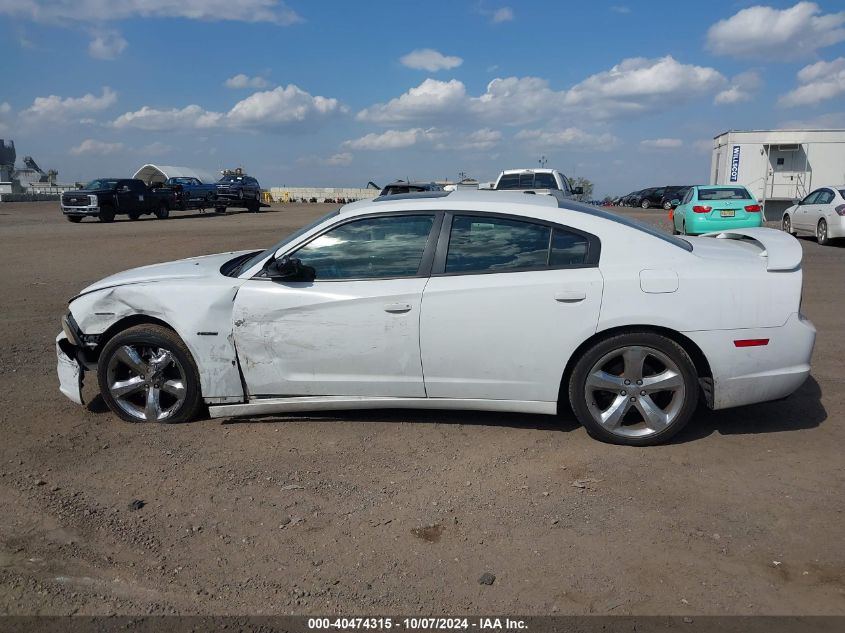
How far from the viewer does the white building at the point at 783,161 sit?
2662cm

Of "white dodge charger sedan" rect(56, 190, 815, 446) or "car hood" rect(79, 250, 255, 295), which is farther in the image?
"car hood" rect(79, 250, 255, 295)

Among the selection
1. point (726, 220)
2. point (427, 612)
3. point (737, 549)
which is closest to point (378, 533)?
point (427, 612)

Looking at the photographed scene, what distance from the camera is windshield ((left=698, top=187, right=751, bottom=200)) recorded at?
54.7ft

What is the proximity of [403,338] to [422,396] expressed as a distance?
415 millimetres

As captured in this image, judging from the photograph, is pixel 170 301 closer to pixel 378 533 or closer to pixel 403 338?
pixel 403 338

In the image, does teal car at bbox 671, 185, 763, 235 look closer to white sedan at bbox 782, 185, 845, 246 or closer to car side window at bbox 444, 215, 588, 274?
white sedan at bbox 782, 185, 845, 246

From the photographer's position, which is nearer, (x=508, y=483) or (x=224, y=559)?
(x=224, y=559)

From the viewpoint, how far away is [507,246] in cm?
439

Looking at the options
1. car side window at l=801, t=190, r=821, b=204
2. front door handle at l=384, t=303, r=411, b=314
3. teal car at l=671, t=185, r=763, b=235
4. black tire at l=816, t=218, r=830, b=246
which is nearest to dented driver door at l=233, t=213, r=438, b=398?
front door handle at l=384, t=303, r=411, b=314

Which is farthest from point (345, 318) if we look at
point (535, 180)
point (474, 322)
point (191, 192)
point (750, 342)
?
point (191, 192)

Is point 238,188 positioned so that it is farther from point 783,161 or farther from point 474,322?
point 474,322

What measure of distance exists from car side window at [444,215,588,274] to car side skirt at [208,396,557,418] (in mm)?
844

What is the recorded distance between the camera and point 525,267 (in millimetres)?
4324

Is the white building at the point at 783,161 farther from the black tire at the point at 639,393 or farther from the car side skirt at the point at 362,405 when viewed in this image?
the car side skirt at the point at 362,405
